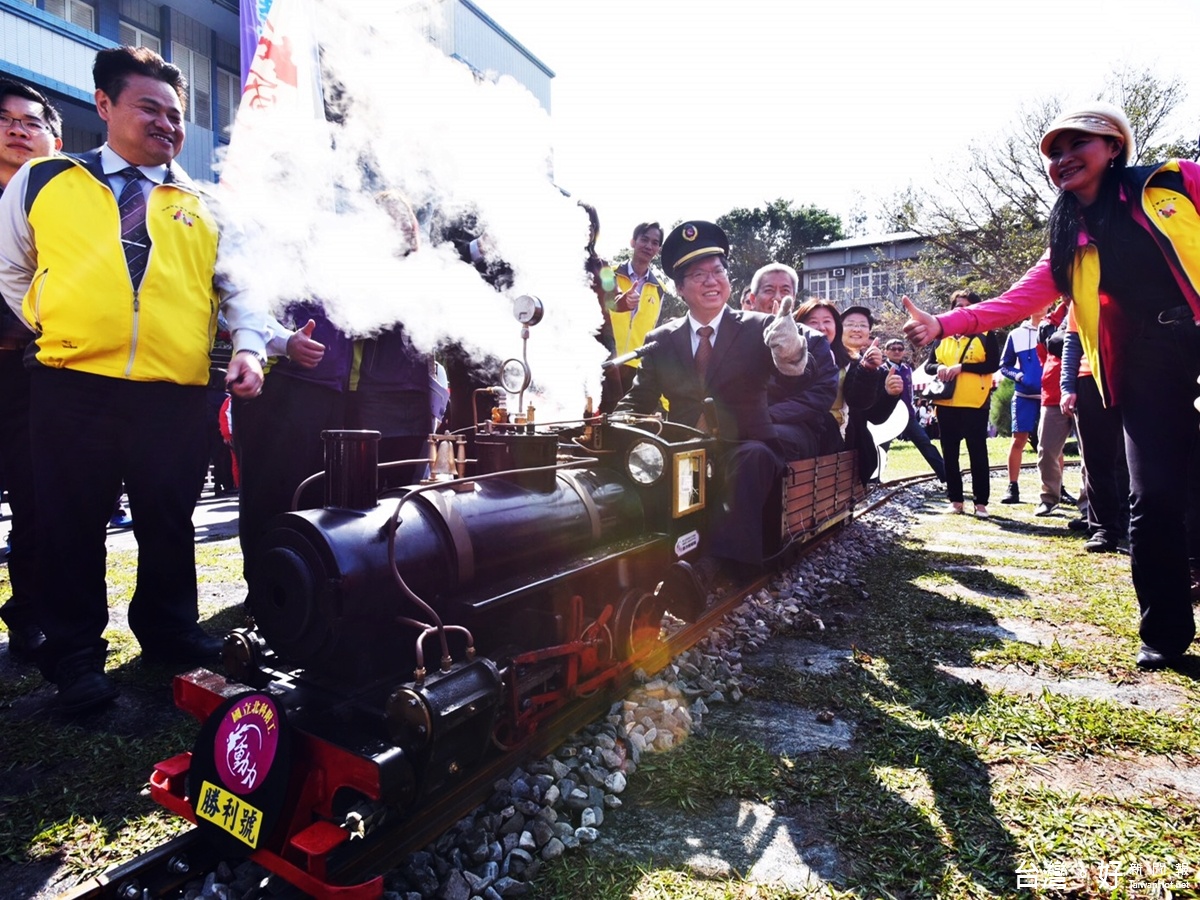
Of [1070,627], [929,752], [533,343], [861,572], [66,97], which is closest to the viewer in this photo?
[929,752]

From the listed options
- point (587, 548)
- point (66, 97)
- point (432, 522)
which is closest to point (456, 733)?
point (432, 522)

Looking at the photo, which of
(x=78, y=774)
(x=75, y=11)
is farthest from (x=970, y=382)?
(x=75, y=11)

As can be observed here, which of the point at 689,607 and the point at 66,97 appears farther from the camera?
the point at 66,97

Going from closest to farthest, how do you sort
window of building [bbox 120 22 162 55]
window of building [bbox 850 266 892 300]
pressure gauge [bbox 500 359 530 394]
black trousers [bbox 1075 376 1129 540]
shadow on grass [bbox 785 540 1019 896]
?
shadow on grass [bbox 785 540 1019 896], pressure gauge [bbox 500 359 530 394], black trousers [bbox 1075 376 1129 540], window of building [bbox 120 22 162 55], window of building [bbox 850 266 892 300]

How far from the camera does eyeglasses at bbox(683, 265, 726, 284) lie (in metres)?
4.36

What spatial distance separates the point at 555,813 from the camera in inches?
88.1

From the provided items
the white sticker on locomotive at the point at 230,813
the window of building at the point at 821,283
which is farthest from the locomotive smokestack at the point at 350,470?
the window of building at the point at 821,283

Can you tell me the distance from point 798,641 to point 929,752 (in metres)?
1.32

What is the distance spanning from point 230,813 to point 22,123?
11.6ft

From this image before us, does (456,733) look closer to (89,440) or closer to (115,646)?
(89,440)

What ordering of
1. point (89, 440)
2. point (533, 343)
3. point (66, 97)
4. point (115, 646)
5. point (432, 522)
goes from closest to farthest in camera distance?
point (432, 522) < point (89, 440) < point (115, 646) < point (533, 343) < point (66, 97)

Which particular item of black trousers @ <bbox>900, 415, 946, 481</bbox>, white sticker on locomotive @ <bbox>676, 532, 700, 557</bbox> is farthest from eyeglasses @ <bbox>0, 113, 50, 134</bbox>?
black trousers @ <bbox>900, 415, 946, 481</bbox>

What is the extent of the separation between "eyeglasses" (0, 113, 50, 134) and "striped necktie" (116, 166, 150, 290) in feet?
3.19

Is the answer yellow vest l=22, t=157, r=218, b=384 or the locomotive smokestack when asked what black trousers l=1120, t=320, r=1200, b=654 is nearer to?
the locomotive smokestack
